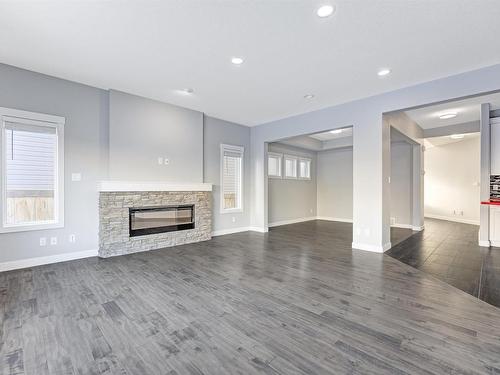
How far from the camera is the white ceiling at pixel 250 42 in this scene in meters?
2.41

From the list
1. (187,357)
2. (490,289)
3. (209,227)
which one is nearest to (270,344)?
(187,357)

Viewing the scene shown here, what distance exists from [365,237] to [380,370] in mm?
3428

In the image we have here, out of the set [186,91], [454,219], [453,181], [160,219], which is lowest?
[454,219]

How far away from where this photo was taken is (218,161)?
6.31m

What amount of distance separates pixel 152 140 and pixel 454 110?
6671mm

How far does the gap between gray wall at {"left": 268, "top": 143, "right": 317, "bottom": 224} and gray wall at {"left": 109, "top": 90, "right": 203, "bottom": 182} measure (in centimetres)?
304

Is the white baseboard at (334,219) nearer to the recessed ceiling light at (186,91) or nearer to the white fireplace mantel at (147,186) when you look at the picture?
the white fireplace mantel at (147,186)

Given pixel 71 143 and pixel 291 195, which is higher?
pixel 71 143

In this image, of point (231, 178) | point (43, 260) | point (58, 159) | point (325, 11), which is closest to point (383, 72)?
point (325, 11)

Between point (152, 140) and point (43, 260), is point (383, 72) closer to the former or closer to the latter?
point (152, 140)

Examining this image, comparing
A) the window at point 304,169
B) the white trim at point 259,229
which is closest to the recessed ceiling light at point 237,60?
the white trim at point 259,229

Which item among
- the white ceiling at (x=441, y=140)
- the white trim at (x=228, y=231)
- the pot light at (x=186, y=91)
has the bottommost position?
the white trim at (x=228, y=231)

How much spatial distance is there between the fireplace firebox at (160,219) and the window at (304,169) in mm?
4926

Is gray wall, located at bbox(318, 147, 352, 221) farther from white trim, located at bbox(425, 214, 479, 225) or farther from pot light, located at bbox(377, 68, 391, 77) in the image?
pot light, located at bbox(377, 68, 391, 77)
